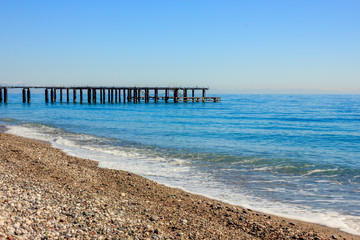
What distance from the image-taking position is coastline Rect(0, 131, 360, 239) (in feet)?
19.2

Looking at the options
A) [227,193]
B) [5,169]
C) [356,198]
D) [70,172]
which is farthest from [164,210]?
[356,198]

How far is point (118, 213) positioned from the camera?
22.7 ft

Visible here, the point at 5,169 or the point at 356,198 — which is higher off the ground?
Result: the point at 5,169

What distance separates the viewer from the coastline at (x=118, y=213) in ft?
19.2

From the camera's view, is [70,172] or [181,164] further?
[181,164]

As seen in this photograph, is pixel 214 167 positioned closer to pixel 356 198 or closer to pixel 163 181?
pixel 163 181

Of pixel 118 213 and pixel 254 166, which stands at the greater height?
pixel 118 213

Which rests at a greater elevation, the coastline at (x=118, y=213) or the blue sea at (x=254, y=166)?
the coastline at (x=118, y=213)

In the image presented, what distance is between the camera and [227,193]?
10195mm

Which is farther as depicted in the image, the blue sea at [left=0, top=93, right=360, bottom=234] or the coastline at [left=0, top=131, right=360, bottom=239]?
the blue sea at [left=0, top=93, right=360, bottom=234]

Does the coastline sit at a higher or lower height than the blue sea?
higher

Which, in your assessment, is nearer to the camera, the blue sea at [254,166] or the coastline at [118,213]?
the coastline at [118,213]

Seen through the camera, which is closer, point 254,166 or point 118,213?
point 118,213

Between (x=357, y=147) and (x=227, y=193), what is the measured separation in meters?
14.8
